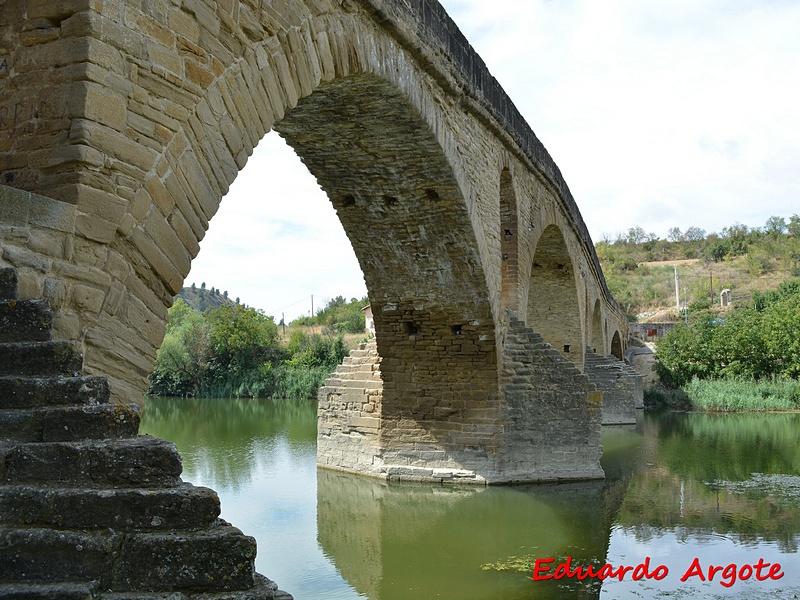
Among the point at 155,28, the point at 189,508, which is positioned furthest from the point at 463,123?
the point at 189,508

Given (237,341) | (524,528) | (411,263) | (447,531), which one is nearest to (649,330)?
(237,341)

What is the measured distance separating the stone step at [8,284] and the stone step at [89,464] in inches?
26.9

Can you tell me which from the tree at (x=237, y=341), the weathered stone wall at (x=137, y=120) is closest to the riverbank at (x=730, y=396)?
the tree at (x=237, y=341)

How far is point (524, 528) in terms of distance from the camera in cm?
836

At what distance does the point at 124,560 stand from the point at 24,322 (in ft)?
3.17

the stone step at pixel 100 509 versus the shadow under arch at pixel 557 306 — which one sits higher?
the shadow under arch at pixel 557 306

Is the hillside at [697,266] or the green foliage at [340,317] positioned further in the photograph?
the hillside at [697,266]

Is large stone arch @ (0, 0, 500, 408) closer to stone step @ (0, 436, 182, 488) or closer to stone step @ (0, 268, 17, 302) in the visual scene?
stone step @ (0, 268, 17, 302)

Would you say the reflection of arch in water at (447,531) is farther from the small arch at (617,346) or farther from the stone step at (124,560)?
the small arch at (617,346)

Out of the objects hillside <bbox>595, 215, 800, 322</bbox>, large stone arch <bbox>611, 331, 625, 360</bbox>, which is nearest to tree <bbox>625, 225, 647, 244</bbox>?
hillside <bbox>595, 215, 800, 322</bbox>

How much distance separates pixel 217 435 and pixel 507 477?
8901mm

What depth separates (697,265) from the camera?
7000 cm

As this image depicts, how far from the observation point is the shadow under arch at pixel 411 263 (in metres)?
7.38

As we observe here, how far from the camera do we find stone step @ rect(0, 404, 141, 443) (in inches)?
82.6
